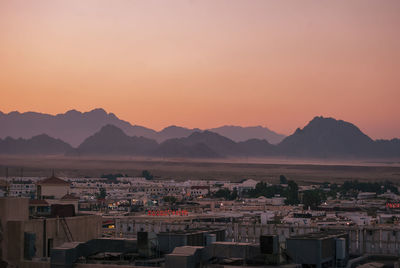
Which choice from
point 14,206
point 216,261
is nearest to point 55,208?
point 14,206

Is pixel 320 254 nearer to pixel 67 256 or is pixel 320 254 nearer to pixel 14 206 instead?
pixel 67 256

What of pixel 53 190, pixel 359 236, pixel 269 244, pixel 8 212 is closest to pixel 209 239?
pixel 269 244

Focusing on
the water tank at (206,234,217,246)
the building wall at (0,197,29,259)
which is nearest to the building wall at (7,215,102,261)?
the building wall at (0,197,29,259)

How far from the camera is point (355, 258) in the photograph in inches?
1202

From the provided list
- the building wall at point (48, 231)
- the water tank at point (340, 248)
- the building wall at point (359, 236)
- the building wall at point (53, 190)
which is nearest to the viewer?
the water tank at point (340, 248)

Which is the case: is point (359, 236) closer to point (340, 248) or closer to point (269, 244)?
point (340, 248)

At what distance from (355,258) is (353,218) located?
287 ft

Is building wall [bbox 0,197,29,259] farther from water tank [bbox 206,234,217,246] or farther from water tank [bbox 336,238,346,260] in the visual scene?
water tank [bbox 336,238,346,260]

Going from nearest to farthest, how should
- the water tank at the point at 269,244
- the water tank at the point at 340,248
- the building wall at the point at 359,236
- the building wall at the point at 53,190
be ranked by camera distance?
the water tank at the point at 269,244
the water tank at the point at 340,248
the building wall at the point at 359,236
the building wall at the point at 53,190

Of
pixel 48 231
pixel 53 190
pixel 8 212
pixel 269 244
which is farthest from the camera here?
pixel 53 190

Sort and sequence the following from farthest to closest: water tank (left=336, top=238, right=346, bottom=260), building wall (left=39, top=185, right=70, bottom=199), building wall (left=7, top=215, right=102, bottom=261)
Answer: building wall (left=39, top=185, right=70, bottom=199), building wall (left=7, top=215, right=102, bottom=261), water tank (left=336, top=238, right=346, bottom=260)

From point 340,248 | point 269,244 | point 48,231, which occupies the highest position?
point 269,244

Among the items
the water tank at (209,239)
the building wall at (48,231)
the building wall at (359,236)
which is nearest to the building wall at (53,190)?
the building wall at (359,236)

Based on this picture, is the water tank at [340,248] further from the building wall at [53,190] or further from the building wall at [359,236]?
the building wall at [53,190]
